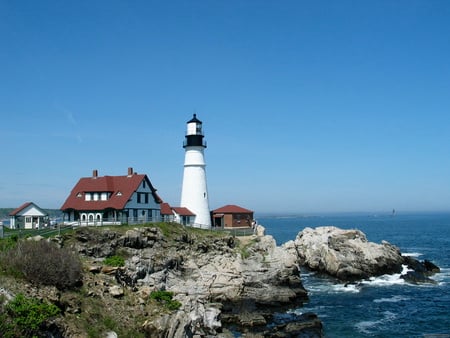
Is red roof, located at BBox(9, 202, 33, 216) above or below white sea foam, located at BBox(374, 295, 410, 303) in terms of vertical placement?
above

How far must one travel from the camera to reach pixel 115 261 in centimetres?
2969

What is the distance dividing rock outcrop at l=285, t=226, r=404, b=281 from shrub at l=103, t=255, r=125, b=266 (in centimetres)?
2435

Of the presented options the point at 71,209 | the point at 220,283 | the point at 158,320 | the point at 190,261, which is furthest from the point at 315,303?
the point at 71,209

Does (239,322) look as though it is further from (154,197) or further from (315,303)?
(154,197)

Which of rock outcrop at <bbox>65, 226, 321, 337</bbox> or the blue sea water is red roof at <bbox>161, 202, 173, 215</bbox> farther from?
the blue sea water

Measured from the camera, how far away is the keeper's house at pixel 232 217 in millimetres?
54344

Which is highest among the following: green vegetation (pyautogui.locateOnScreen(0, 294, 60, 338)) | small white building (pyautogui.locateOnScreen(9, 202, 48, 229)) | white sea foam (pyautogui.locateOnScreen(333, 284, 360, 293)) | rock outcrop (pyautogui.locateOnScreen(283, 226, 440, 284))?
small white building (pyautogui.locateOnScreen(9, 202, 48, 229))

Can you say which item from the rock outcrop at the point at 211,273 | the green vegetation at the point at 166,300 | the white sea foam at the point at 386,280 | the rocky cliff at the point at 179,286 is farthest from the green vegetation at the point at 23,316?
the white sea foam at the point at 386,280

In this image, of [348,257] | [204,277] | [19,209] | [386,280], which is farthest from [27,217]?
[386,280]

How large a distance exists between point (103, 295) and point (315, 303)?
824 inches

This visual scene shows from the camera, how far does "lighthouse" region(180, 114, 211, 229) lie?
162 feet

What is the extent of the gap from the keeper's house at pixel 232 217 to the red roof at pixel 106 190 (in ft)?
37.4

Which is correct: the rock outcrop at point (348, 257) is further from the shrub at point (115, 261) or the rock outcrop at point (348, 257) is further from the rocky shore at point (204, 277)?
the shrub at point (115, 261)

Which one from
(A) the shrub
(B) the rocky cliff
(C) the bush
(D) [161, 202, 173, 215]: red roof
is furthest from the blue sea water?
(C) the bush
